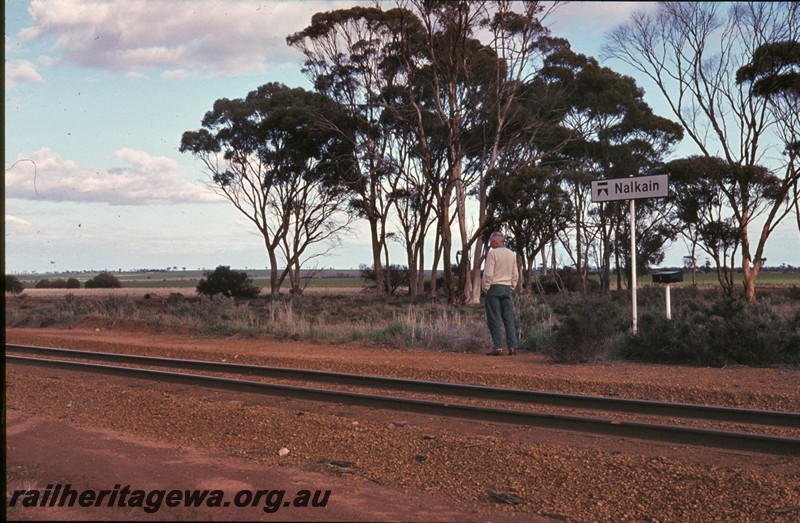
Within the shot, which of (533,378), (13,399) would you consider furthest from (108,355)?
(533,378)

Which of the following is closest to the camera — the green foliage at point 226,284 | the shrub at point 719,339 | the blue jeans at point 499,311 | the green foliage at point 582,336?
the shrub at point 719,339

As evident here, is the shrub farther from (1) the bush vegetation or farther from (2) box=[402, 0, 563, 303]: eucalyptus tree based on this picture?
(2) box=[402, 0, 563, 303]: eucalyptus tree

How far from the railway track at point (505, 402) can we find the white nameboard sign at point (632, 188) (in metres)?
6.05

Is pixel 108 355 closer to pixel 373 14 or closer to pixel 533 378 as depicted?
pixel 533 378

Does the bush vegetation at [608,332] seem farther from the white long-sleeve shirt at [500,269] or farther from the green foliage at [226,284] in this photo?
the green foliage at [226,284]

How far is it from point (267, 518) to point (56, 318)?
2371 centimetres

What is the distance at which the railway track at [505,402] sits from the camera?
7.76 metres

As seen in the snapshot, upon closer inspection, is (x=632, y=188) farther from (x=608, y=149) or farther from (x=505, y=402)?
(x=608, y=149)

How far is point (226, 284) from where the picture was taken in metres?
49.0

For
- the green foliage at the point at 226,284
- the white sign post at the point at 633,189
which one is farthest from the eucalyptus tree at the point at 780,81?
the green foliage at the point at 226,284

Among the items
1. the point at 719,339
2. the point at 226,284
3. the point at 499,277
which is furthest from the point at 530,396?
the point at 226,284

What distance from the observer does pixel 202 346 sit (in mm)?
18266

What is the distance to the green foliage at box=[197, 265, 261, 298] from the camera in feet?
160

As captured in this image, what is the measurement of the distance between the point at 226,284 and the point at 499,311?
37.3m
